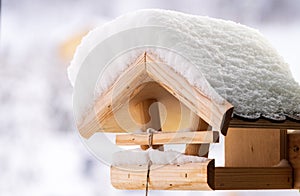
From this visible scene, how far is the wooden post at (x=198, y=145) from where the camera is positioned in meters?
1.16

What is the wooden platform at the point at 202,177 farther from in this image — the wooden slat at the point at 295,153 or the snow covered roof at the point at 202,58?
the snow covered roof at the point at 202,58

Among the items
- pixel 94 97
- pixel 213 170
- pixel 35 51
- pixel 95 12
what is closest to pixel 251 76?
pixel 213 170

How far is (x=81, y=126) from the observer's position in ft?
4.04

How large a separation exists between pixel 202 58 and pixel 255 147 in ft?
0.85

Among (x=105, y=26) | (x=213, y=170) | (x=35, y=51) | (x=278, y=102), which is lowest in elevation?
(x=213, y=170)

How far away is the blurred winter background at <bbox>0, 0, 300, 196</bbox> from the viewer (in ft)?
6.38

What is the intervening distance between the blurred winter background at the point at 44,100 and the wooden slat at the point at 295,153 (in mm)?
599

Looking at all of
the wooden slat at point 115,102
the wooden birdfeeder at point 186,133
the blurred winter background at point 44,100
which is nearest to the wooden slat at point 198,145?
the wooden birdfeeder at point 186,133

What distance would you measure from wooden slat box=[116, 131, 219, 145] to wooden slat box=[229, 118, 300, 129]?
0.12 feet

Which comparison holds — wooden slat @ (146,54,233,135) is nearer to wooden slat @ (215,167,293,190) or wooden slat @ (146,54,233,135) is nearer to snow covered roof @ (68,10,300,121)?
snow covered roof @ (68,10,300,121)

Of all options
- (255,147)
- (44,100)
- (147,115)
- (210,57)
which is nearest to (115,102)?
(147,115)

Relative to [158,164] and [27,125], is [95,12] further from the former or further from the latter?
[158,164]

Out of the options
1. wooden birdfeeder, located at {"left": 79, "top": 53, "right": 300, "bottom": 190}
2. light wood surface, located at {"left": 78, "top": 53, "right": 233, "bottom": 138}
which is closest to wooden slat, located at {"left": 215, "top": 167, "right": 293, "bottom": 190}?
wooden birdfeeder, located at {"left": 79, "top": 53, "right": 300, "bottom": 190}

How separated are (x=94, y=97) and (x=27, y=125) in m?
0.85
